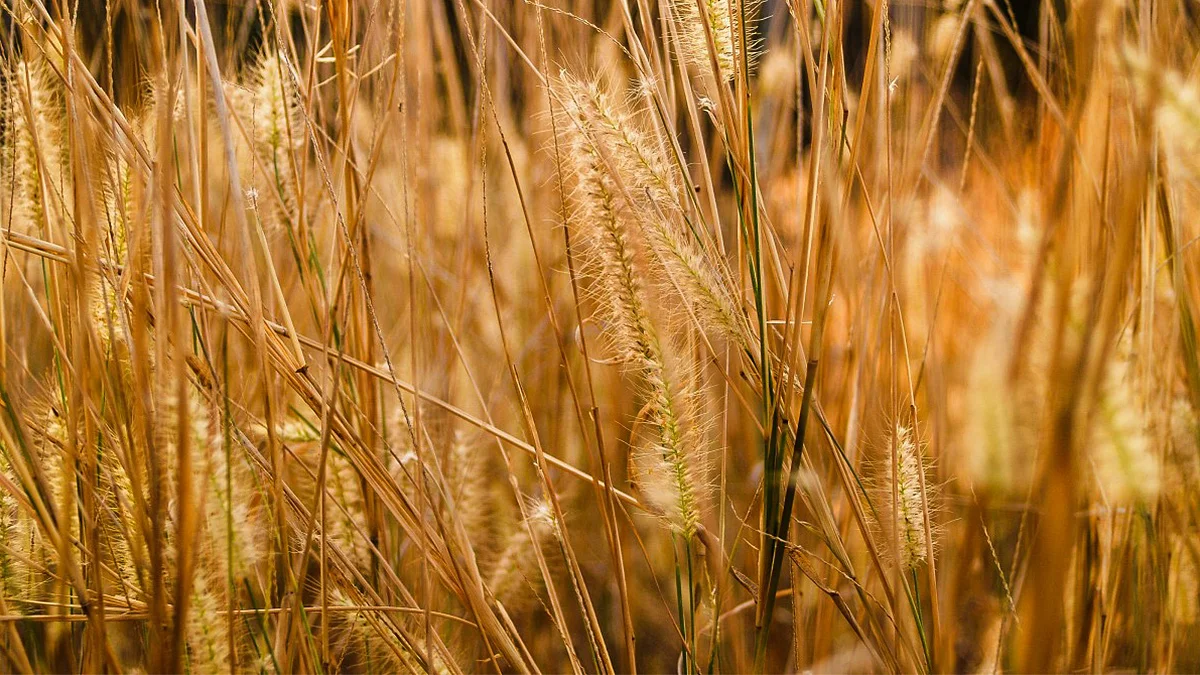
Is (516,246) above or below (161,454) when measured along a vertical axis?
above

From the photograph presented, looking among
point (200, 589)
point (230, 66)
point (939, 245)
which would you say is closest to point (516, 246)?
point (230, 66)

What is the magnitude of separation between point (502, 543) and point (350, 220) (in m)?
0.43


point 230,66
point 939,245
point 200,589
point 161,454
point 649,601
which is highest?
point 230,66

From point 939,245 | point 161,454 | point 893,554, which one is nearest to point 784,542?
point 893,554

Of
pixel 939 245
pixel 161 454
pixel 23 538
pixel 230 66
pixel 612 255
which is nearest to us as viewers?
pixel 161 454

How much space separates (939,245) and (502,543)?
69 cm

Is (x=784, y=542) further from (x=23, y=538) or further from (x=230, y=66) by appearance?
(x=230, y=66)

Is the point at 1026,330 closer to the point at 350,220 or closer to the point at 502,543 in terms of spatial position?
the point at 350,220

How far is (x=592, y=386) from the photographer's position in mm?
624

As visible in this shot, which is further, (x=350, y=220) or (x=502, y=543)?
(x=502, y=543)

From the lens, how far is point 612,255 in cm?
48

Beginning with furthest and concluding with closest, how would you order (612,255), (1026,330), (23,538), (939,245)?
(939,245)
(23,538)
(612,255)
(1026,330)

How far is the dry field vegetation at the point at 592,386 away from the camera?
1.33 ft

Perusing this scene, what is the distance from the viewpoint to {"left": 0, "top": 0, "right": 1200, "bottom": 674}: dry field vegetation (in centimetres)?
40
